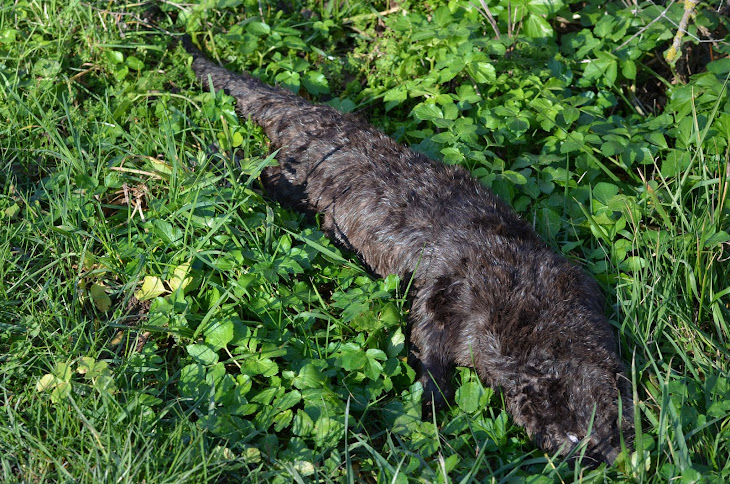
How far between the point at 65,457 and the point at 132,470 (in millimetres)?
359

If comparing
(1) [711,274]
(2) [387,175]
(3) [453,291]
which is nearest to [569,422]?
(3) [453,291]

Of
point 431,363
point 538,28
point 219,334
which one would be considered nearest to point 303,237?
point 219,334

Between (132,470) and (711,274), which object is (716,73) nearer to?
(711,274)

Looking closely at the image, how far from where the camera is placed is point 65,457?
282 centimetres

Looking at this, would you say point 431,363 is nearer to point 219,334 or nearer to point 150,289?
point 219,334

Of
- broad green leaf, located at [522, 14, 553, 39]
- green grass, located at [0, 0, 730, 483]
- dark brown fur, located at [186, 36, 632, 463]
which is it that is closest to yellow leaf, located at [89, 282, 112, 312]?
green grass, located at [0, 0, 730, 483]

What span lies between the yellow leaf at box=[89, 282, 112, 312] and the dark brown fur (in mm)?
1242

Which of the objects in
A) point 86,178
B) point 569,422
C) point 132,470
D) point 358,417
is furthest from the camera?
point 86,178

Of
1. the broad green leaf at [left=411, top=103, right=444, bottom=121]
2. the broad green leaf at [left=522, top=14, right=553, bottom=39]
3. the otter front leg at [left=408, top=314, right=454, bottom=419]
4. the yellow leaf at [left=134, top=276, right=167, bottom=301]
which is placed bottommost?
the otter front leg at [left=408, top=314, right=454, bottom=419]

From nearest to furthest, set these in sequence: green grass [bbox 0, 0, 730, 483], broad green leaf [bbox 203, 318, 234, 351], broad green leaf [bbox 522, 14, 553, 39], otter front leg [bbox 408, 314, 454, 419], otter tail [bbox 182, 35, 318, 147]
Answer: green grass [bbox 0, 0, 730, 483] < broad green leaf [bbox 203, 318, 234, 351] < otter front leg [bbox 408, 314, 454, 419] < otter tail [bbox 182, 35, 318, 147] < broad green leaf [bbox 522, 14, 553, 39]

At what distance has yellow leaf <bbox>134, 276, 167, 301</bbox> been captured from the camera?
11.7 ft

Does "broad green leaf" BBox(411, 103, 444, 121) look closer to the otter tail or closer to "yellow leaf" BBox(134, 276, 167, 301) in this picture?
the otter tail

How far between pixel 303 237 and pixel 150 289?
0.84m

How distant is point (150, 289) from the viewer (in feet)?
11.7
